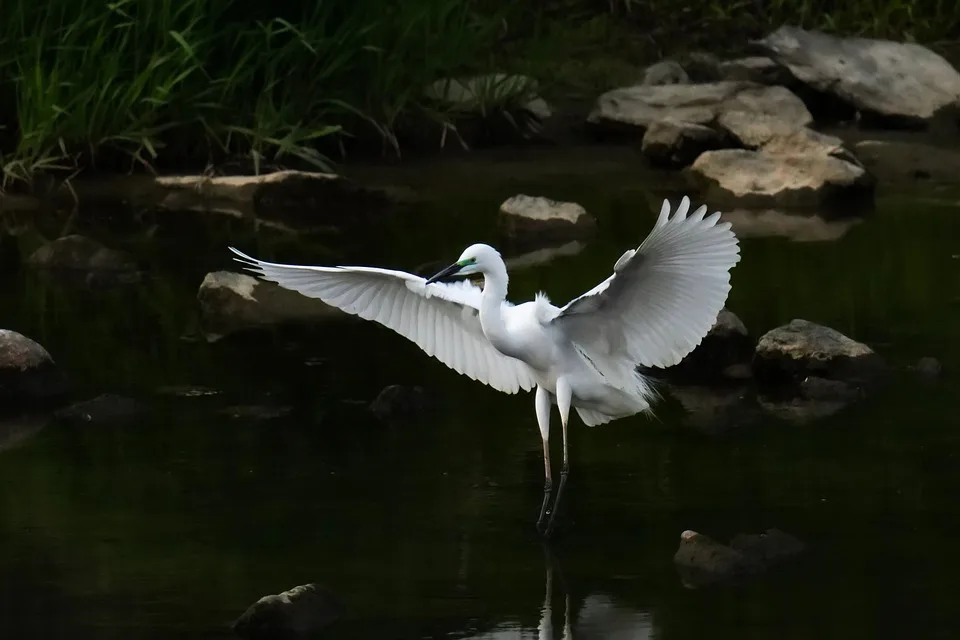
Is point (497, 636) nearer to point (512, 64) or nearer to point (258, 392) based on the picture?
point (258, 392)

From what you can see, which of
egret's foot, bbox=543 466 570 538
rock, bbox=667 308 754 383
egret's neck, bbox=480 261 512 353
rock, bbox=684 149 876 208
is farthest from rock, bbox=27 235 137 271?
egret's foot, bbox=543 466 570 538

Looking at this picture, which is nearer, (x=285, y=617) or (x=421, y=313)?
(x=285, y=617)

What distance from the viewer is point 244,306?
8352 millimetres

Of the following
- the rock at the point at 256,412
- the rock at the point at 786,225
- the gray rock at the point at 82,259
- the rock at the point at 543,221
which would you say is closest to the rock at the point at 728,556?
the rock at the point at 256,412

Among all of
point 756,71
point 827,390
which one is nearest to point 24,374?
point 827,390

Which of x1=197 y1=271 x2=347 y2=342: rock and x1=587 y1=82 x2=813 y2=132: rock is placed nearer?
x1=197 y1=271 x2=347 y2=342: rock

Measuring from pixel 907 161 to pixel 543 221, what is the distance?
316 centimetres

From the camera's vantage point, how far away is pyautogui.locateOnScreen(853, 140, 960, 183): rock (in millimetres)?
12297

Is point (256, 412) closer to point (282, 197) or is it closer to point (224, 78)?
point (282, 197)

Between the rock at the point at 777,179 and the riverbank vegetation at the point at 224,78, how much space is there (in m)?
1.57

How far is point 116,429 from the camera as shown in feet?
21.4

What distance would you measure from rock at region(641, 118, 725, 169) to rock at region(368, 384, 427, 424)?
19.5 ft

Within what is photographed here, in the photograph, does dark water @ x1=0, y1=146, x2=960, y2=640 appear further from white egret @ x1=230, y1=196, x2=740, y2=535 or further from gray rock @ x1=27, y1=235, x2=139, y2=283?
gray rock @ x1=27, y1=235, x2=139, y2=283

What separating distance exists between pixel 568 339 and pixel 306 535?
3.12 feet
